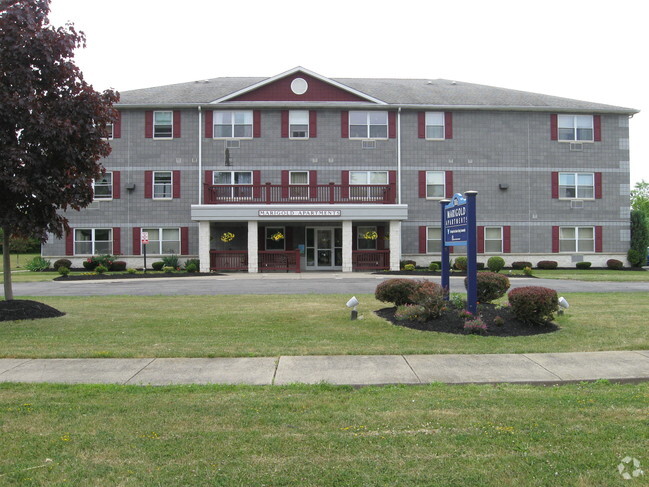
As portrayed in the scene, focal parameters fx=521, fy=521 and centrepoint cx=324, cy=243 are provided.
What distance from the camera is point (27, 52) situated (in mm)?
10922

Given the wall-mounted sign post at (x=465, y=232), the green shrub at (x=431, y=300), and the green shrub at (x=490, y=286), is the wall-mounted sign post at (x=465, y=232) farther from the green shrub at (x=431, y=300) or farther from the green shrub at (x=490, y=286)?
the green shrub at (x=490, y=286)

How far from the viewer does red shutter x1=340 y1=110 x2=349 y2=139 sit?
3125 cm

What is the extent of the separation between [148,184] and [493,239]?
21.1 meters

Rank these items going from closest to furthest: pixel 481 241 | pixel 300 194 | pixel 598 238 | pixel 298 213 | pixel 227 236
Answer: pixel 298 213 < pixel 300 194 < pixel 227 236 < pixel 481 241 < pixel 598 238

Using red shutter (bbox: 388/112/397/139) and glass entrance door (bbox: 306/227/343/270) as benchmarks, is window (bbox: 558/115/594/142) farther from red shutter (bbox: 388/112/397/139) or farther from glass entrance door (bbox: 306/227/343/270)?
glass entrance door (bbox: 306/227/343/270)

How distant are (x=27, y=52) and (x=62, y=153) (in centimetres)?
216

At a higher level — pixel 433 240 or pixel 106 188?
pixel 106 188

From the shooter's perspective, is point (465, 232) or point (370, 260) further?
point (370, 260)

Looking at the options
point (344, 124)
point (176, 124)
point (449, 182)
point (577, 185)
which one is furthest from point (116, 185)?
point (577, 185)

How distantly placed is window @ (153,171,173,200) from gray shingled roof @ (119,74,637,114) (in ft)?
13.3

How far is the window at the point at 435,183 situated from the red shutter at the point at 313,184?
682 cm

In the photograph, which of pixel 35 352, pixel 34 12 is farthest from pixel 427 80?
pixel 35 352

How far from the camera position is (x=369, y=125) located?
103ft

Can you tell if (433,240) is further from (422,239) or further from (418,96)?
(418,96)
